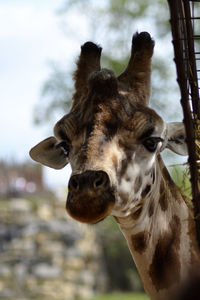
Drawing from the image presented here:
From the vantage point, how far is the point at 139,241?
3184 mm

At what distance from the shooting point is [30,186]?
20.4 m

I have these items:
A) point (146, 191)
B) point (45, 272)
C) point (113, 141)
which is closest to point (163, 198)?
point (146, 191)

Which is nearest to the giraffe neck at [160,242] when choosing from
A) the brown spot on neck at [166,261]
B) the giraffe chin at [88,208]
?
the brown spot on neck at [166,261]

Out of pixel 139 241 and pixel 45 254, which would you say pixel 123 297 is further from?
pixel 139 241

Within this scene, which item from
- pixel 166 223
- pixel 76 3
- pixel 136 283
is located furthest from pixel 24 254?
pixel 166 223

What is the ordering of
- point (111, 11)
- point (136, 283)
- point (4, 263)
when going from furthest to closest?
point (136, 283), point (111, 11), point (4, 263)

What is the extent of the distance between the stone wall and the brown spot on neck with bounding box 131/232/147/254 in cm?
1407

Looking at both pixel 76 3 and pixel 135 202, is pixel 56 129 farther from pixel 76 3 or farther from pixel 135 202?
pixel 76 3

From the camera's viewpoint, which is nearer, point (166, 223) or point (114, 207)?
point (114, 207)

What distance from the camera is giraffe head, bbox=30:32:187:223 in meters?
2.65

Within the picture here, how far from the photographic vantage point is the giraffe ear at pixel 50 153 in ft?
11.8

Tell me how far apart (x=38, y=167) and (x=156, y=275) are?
17.6 meters

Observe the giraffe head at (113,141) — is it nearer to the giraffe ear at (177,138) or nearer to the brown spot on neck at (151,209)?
the giraffe ear at (177,138)

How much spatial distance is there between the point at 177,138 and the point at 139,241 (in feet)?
2.21
